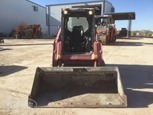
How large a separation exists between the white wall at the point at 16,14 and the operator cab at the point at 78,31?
22.6 metres

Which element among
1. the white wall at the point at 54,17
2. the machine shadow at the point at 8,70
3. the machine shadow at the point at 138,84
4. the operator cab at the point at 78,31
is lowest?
the machine shadow at the point at 138,84

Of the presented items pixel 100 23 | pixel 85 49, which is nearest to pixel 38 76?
pixel 85 49

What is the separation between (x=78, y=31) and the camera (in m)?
5.96

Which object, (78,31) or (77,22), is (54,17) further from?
(78,31)

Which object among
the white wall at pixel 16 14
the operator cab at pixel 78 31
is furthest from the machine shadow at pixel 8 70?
the white wall at pixel 16 14

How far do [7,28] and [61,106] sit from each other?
1018 inches

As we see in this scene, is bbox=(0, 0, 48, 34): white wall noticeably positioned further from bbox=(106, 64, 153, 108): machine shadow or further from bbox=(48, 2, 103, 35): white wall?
bbox=(106, 64, 153, 108): machine shadow

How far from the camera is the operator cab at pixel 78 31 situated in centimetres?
565

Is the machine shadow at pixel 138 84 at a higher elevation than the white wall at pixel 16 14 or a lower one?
lower

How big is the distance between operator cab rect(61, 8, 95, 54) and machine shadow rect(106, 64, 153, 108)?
4.89ft

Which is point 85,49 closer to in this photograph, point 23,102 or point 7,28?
point 23,102

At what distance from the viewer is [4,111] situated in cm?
344

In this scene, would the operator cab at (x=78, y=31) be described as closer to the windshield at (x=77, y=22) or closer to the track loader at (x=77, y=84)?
the windshield at (x=77, y=22)

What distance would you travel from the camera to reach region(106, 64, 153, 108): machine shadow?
387cm
